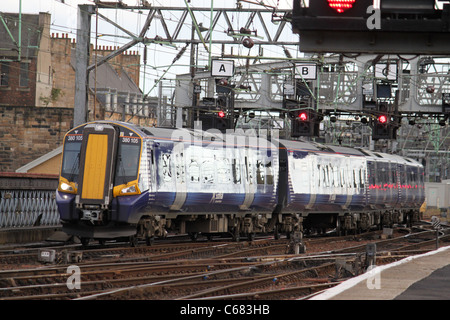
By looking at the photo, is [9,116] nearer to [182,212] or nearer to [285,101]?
[285,101]

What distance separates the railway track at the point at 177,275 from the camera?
42.8 feet

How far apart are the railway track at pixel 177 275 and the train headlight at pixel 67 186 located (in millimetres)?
1501

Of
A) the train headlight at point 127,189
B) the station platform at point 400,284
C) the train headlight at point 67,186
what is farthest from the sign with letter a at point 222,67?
the station platform at point 400,284

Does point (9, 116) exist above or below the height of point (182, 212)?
above

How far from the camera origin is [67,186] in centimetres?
2067

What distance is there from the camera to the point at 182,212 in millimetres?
22203

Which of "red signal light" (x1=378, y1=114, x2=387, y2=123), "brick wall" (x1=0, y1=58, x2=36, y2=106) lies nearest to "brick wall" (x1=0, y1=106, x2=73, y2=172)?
"brick wall" (x1=0, y1=58, x2=36, y2=106)

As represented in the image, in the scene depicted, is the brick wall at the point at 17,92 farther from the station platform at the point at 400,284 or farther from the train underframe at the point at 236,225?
the station platform at the point at 400,284

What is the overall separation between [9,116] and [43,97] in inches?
571

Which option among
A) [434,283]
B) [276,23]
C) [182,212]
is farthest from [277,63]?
[434,283]

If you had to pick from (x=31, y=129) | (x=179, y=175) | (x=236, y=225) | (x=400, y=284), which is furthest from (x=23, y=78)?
(x=400, y=284)

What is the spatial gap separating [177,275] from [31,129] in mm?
33075

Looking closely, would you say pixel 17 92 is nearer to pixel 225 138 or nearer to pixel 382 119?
pixel 382 119

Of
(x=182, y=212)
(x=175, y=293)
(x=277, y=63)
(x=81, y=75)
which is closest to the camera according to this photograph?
(x=175, y=293)
